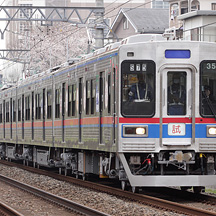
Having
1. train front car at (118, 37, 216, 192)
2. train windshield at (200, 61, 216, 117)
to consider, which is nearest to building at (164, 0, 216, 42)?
train windshield at (200, 61, 216, 117)

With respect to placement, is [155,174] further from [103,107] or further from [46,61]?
[46,61]

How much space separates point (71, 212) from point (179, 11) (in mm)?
31715

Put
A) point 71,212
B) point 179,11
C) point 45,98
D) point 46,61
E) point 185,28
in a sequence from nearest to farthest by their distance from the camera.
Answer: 1. point 71,212
2. point 45,98
3. point 185,28
4. point 179,11
5. point 46,61

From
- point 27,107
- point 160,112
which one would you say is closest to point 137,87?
point 160,112

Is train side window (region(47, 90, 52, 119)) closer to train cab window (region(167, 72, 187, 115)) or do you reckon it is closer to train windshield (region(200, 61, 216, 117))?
train cab window (region(167, 72, 187, 115))

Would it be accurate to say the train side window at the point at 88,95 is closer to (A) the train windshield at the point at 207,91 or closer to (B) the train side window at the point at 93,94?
(B) the train side window at the point at 93,94

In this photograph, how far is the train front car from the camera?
1291 cm

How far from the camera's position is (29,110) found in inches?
910

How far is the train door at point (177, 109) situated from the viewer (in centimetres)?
1298

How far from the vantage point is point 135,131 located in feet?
42.5

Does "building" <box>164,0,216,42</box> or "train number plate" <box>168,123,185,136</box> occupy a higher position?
"building" <box>164,0,216,42</box>

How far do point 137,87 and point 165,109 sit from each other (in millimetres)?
663

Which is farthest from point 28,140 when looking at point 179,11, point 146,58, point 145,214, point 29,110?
point 179,11

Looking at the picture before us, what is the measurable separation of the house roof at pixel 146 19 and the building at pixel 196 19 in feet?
22.6
